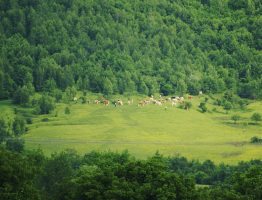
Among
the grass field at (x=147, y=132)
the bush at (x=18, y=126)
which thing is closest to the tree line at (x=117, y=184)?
the grass field at (x=147, y=132)

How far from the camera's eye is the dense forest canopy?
139 m

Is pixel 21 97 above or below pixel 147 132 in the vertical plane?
above

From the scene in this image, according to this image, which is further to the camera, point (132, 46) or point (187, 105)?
point (132, 46)

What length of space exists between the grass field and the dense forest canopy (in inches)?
545

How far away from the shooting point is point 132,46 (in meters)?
155

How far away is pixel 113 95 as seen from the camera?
136m

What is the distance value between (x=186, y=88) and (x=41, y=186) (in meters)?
76.6

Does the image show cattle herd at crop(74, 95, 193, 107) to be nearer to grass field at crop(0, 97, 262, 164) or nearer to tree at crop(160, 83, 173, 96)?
grass field at crop(0, 97, 262, 164)

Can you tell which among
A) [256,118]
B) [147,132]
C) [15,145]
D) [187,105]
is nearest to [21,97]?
[147,132]

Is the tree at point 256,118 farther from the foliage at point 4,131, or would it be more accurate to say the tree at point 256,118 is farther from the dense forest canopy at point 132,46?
the foliage at point 4,131

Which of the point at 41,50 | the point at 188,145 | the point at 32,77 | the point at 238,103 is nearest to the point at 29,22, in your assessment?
the point at 41,50

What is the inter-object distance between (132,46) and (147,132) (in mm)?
46496

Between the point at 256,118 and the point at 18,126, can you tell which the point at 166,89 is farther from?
the point at 18,126

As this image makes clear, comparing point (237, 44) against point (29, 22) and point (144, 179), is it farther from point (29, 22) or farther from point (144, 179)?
point (144, 179)
